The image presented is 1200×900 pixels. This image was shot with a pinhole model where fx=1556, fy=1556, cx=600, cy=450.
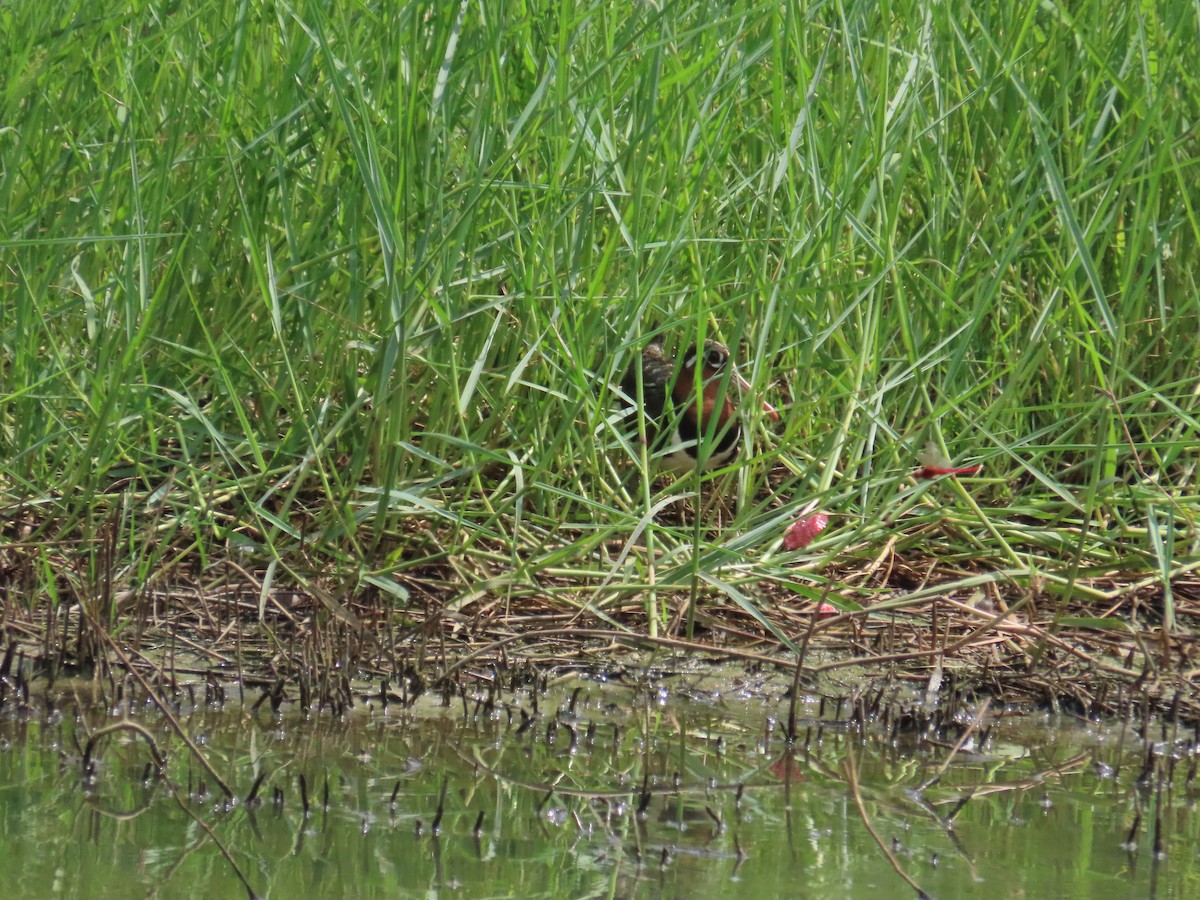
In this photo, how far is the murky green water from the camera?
2352mm

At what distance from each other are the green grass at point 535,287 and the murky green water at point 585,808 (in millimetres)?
383

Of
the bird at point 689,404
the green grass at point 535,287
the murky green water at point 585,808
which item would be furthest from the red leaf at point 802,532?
the murky green water at point 585,808

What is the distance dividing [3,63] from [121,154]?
0.33m

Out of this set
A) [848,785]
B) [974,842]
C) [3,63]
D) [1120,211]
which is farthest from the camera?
[1120,211]

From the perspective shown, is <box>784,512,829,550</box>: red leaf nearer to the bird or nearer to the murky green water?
the bird

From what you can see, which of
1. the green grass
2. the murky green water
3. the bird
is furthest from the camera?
the bird

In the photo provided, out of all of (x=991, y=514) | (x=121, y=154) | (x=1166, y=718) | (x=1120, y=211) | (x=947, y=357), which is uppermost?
(x=1120, y=211)

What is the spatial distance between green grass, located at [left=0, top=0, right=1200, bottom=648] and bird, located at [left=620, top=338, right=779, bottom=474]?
0.31 feet

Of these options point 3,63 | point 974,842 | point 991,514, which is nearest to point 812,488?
point 991,514

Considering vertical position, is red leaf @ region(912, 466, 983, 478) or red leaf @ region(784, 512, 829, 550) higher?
red leaf @ region(912, 466, 983, 478)

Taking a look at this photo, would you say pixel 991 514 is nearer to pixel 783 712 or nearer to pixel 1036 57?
pixel 783 712

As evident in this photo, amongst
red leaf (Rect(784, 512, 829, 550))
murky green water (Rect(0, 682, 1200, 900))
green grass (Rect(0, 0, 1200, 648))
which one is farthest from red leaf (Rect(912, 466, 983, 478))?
murky green water (Rect(0, 682, 1200, 900))

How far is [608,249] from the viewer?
11.7 ft

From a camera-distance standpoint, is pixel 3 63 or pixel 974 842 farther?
pixel 3 63
